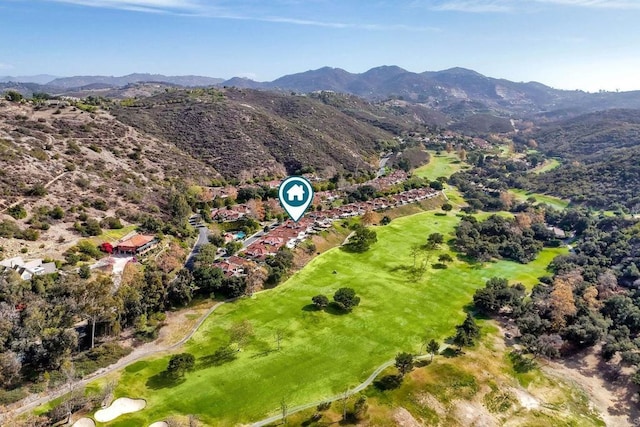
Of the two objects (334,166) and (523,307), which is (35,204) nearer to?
(523,307)

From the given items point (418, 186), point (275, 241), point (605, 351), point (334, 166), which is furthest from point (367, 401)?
point (334, 166)

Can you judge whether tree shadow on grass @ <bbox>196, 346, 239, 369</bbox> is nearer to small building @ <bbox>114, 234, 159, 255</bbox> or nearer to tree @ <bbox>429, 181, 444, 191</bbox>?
small building @ <bbox>114, 234, 159, 255</bbox>

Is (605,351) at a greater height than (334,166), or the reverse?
(334,166)

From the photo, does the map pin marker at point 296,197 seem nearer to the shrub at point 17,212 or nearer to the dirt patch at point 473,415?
the dirt patch at point 473,415

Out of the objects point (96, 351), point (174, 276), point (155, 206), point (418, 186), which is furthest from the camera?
point (418, 186)

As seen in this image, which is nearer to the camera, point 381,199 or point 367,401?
point 367,401

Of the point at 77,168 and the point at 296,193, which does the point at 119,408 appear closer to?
the point at 296,193
